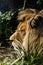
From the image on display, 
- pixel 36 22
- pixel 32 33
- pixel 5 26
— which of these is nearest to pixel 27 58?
pixel 32 33

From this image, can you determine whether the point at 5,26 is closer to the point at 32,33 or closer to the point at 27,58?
the point at 27,58

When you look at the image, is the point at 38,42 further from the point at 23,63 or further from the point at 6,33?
the point at 6,33

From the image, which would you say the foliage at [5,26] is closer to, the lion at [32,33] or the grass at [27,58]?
the grass at [27,58]

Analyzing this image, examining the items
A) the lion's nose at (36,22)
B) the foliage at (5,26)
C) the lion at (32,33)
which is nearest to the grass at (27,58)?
the lion at (32,33)

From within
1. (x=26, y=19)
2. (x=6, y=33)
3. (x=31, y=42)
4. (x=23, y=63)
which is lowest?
(x=6, y=33)

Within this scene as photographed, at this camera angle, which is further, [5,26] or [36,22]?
[5,26]

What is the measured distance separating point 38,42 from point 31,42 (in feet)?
0.26

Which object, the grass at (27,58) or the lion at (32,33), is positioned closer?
the lion at (32,33)

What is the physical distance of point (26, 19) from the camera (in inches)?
117

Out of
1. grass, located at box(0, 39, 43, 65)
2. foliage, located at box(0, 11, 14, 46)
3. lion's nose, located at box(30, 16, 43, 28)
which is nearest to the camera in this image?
lion's nose, located at box(30, 16, 43, 28)

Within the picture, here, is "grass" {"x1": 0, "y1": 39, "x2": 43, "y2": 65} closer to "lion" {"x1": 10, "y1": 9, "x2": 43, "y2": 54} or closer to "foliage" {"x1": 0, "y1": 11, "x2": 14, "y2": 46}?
"lion" {"x1": 10, "y1": 9, "x2": 43, "y2": 54}

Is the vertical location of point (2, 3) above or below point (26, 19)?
below

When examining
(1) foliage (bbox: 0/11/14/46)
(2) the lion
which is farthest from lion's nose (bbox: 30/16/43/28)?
(1) foliage (bbox: 0/11/14/46)

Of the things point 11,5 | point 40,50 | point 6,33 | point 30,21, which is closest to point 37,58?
point 40,50
